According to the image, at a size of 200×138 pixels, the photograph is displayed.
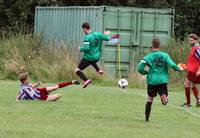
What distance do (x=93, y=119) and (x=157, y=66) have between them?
1614mm

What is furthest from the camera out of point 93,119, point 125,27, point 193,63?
point 125,27

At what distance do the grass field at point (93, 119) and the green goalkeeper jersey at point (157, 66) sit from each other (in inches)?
32.9

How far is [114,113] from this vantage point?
14961 millimetres

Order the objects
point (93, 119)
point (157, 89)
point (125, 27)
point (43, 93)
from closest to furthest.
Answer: point (93, 119)
point (157, 89)
point (43, 93)
point (125, 27)

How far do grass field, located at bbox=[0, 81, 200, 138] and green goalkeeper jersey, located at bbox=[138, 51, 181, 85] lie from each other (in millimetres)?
835

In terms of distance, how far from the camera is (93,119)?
44.5ft

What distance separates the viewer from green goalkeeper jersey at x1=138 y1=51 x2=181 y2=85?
1352 centimetres

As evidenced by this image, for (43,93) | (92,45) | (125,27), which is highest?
(92,45)

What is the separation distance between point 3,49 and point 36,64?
199 centimetres

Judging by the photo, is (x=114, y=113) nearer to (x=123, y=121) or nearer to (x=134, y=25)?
(x=123, y=121)

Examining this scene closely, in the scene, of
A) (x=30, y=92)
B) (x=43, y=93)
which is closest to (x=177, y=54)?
(x=43, y=93)

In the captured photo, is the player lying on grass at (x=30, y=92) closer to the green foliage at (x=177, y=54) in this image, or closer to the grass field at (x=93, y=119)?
the grass field at (x=93, y=119)

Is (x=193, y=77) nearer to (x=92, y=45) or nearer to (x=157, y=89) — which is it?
(x=92, y=45)

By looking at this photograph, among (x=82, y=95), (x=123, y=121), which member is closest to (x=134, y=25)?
(x=82, y=95)
